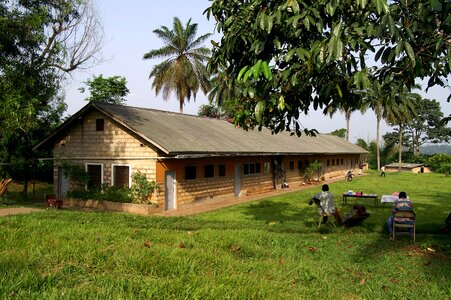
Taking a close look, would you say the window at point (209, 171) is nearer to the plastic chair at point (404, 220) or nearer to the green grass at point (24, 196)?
the green grass at point (24, 196)

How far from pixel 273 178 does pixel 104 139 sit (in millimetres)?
12826

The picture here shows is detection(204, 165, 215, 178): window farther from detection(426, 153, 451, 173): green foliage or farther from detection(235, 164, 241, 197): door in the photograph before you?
detection(426, 153, 451, 173): green foliage

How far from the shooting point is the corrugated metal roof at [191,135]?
701 inches

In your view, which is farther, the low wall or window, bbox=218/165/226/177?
window, bbox=218/165/226/177

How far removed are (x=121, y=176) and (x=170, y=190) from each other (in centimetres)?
239

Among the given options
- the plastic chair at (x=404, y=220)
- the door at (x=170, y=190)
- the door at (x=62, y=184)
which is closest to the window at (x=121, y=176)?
the door at (x=170, y=190)

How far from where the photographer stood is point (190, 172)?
1917cm

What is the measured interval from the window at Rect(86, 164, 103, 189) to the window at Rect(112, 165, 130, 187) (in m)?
0.88

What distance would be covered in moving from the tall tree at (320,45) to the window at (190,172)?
1167cm

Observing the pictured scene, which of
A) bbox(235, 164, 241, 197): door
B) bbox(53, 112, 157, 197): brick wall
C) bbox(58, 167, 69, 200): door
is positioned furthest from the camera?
bbox(235, 164, 241, 197): door

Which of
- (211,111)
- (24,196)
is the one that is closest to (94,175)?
(24,196)

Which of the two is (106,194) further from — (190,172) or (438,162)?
(438,162)

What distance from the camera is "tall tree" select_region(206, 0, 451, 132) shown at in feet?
15.0

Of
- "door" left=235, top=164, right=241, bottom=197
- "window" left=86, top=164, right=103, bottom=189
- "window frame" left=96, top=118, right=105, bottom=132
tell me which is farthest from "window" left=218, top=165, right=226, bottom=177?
"window frame" left=96, top=118, right=105, bottom=132
